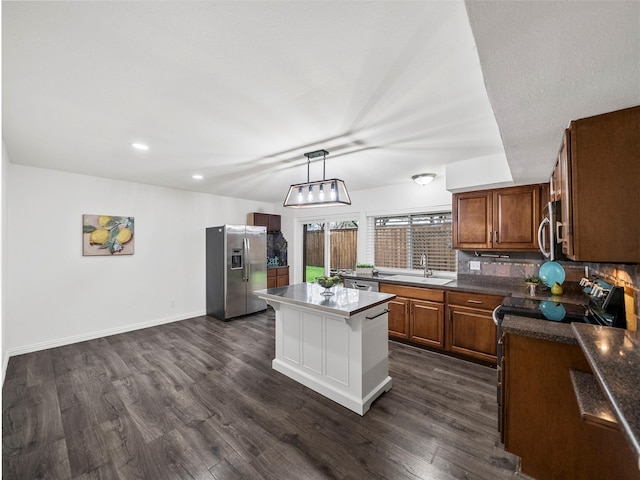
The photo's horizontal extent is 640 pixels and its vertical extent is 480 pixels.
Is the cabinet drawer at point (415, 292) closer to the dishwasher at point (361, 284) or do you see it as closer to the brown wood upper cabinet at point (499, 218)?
the dishwasher at point (361, 284)

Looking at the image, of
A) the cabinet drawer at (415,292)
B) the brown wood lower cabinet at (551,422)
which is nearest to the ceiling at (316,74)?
the brown wood lower cabinet at (551,422)

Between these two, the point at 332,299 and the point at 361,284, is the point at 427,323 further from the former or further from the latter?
the point at 332,299

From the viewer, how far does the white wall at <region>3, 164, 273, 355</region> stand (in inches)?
136

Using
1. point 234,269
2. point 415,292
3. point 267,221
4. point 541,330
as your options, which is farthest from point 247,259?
point 541,330

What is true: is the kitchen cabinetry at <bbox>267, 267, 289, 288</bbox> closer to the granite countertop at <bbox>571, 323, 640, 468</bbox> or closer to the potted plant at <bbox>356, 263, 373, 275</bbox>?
the potted plant at <bbox>356, 263, 373, 275</bbox>

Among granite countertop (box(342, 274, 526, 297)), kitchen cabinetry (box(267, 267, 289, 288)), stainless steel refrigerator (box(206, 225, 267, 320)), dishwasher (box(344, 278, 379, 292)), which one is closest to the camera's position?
granite countertop (box(342, 274, 526, 297))

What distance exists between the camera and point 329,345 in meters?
2.53

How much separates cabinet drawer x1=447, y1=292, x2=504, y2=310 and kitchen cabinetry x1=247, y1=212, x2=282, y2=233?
4091 millimetres

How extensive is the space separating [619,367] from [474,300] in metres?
2.24

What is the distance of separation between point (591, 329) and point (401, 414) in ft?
4.87

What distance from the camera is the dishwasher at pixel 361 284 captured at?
391 centimetres

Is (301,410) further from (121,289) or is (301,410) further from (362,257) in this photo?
(121,289)

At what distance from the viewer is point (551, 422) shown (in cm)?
154

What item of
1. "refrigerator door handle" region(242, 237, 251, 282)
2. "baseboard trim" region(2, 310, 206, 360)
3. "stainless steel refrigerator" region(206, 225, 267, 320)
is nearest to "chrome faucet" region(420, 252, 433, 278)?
"stainless steel refrigerator" region(206, 225, 267, 320)
